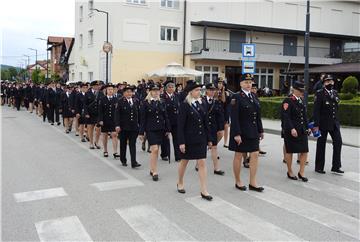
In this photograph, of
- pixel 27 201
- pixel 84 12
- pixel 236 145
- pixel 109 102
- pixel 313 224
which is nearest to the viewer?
pixel 313 224

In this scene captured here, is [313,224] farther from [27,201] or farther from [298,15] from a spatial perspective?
[298,15]

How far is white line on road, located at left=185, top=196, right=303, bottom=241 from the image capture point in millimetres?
5156

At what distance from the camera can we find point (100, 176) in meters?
8.49

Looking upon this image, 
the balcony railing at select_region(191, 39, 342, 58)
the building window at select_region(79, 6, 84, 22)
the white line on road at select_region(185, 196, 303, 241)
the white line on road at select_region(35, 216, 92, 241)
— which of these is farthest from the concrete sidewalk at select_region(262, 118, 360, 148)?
the building window at select_region(79, 6, 84, 22)

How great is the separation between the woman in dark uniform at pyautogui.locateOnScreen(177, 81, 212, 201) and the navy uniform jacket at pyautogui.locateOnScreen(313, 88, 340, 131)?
9.59 feet

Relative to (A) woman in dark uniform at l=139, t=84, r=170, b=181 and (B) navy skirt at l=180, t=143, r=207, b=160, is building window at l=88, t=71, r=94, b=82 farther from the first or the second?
(B) navy skirt at l=180, t=143, r=207, b=160

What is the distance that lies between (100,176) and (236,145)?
2.85 meters

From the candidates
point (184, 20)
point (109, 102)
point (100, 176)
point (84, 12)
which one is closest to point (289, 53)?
point (184, 20)

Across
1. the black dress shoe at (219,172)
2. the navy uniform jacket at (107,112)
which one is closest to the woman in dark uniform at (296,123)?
the black dress shoe at (219,172)

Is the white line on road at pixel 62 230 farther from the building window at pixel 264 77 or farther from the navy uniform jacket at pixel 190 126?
the building window at pixel 264 77

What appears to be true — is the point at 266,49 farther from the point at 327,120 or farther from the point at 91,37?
the point at 327,120

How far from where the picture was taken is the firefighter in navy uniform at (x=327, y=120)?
8.77m

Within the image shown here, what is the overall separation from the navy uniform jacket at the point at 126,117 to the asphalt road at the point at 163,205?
89 centimetres

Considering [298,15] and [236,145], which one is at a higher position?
[298,15]
